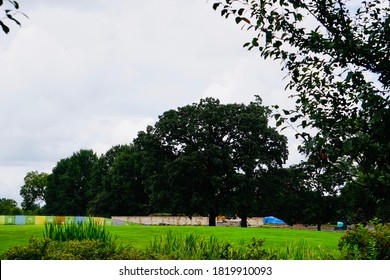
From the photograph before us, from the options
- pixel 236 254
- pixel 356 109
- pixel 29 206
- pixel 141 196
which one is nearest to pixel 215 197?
pixel 141 196

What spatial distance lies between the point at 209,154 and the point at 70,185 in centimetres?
4993

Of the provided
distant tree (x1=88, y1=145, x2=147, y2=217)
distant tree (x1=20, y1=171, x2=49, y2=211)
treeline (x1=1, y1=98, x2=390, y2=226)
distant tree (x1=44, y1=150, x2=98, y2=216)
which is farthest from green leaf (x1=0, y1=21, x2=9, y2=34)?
distant tree (x1=20, y1=171, x2=49, y2=211)

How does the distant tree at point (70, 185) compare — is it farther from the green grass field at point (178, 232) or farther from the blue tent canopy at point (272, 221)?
the green grass field at point (178, 232)

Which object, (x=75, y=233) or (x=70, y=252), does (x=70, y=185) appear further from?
(x=70, y=252)

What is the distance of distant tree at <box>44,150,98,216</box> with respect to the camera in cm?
8662

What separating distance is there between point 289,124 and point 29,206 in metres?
116

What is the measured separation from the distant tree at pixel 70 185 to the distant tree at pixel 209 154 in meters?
38.8

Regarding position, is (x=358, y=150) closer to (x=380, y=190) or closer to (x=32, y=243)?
(x=380, y=190)

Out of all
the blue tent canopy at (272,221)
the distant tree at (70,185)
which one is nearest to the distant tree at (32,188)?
the distant tree at (70,185)

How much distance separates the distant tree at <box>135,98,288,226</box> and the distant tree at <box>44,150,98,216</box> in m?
38.8

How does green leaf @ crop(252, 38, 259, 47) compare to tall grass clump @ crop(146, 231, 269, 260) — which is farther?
tall grass clump @ crop(146, 231, 269, 260)

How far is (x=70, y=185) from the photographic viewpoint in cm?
8788

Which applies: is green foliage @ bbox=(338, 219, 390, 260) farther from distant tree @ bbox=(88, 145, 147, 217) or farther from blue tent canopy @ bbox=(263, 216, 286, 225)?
distant tree @ bbox=(88, 145, 147, 217)

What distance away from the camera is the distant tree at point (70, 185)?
86625mm
